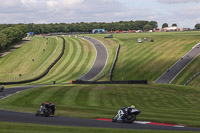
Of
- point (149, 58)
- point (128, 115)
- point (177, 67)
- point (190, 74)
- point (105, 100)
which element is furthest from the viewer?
point (149, 58)

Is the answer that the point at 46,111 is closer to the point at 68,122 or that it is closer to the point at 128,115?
the point at 68,122

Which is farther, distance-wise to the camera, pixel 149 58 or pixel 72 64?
pixel 72 64

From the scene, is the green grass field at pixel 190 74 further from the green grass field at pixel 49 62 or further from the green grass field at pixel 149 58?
the green grass field at pixel 49 62

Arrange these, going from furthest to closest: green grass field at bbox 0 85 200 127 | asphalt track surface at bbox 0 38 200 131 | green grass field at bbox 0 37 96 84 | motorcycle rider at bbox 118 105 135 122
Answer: green grass field at bbox 0 37 96 84, green grass field at bbox 0 85 200 127, motorcycle rider at bbox 118 105 135 122, asphalt track surface at bbox 0 38 200 131

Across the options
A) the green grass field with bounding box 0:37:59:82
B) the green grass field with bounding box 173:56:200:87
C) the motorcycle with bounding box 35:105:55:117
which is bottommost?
the green grass field with bounding box 0:37:59:82

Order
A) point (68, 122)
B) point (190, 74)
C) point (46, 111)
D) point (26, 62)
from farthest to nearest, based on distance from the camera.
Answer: point (26, 62), point (190, 74), point (46, 111), point (68, 122)

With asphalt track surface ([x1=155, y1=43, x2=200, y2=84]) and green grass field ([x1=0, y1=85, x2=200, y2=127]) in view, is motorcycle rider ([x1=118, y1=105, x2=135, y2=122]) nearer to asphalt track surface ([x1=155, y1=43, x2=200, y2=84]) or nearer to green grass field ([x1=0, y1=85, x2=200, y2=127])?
green grass field ([x1=0, y1=85, x2=200, y2=127])

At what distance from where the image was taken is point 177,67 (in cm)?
8925

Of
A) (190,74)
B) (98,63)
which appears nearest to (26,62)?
(98,63)

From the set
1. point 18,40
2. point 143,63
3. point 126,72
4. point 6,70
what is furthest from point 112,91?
point 18,40

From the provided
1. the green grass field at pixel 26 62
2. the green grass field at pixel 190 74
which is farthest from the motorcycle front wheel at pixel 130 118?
the green grass field at pixel 26 62

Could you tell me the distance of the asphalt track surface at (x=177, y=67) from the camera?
3191 inches

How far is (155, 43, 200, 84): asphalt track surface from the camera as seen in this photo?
8106cm

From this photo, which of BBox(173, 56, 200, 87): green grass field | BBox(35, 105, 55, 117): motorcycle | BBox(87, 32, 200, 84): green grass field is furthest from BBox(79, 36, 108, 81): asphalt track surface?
BBox(35, 105, 55, 117): motorcycle
